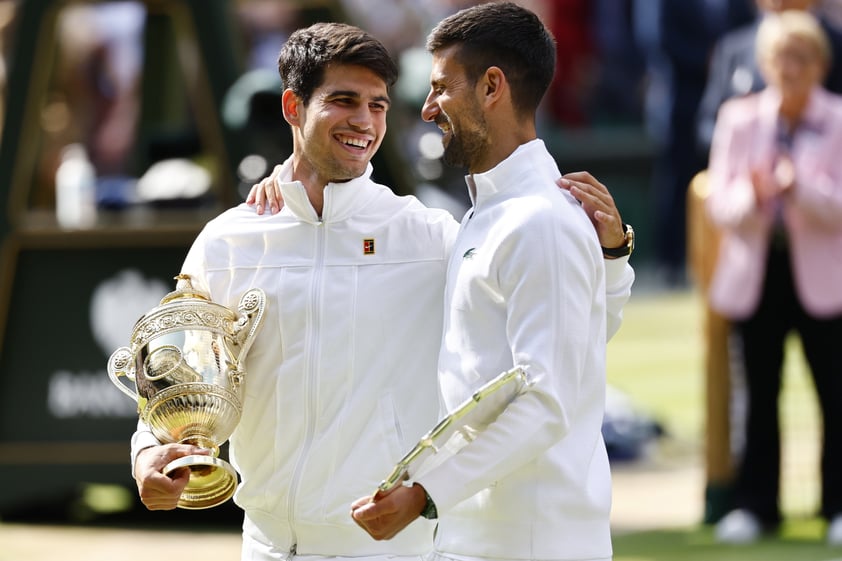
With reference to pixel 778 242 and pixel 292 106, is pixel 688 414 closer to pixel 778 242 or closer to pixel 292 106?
pixel 778 242

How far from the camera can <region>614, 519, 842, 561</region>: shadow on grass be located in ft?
22.5

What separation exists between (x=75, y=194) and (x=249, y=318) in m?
4.81

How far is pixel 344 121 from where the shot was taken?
12.3 ft

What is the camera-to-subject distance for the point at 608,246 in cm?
357

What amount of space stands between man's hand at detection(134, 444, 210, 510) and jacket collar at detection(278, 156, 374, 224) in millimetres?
585

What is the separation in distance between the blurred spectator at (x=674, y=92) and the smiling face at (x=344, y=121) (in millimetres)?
7759

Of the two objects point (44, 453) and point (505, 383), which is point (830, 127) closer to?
point (44, 453)

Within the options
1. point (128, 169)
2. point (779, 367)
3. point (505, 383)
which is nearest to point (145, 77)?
point (128, 169)

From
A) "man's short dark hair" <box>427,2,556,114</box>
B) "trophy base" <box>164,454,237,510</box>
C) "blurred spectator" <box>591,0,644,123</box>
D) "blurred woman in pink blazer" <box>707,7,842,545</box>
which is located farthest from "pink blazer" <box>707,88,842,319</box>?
"blurred spectator" <box>591,0,644,123</box>

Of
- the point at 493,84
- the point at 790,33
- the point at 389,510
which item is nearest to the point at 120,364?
the point at 389,510

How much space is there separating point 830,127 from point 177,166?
2.95 metres

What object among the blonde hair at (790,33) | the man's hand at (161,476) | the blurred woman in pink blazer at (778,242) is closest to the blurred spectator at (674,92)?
the blonde hair at (790,33)

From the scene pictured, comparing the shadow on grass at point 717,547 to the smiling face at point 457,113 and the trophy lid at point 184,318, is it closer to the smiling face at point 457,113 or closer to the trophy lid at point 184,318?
the trophy lid at point 184,318

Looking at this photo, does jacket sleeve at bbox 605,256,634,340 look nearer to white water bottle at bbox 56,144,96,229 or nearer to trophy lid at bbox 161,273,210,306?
trophy lid at bbox 161,273,210,306
